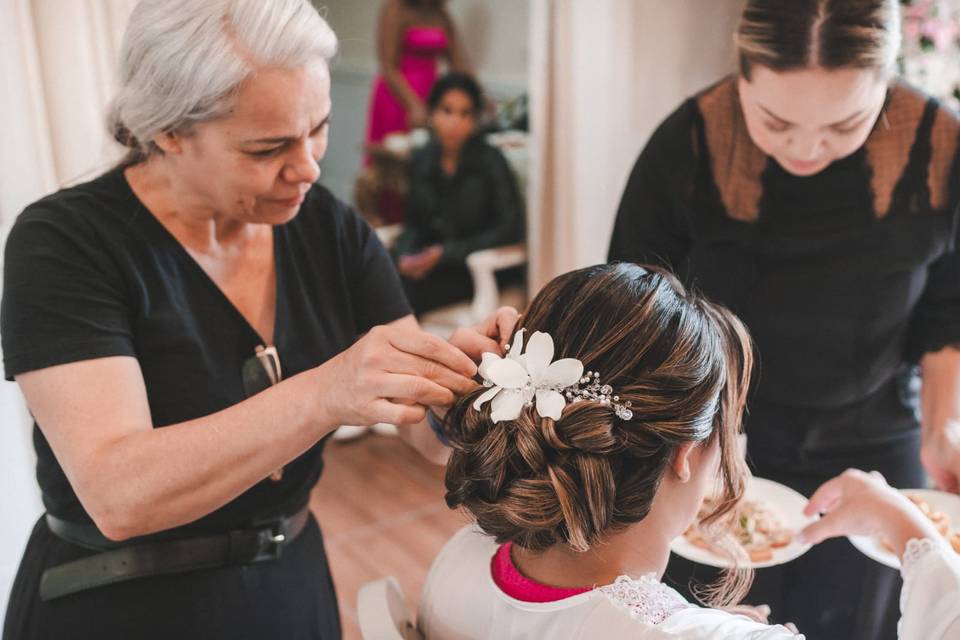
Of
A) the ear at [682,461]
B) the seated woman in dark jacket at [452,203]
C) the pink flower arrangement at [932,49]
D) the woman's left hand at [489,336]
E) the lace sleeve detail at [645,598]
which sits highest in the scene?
the pink flower arrangement at [932,49]

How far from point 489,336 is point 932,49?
212 centimetres

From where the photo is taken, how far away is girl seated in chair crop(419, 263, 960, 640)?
3.03ft

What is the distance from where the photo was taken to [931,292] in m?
1.52

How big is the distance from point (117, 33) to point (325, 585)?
1.32 m

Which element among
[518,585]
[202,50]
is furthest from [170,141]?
[518,585]

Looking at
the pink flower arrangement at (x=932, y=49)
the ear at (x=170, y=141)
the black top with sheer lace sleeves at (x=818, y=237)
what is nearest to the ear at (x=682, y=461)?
the black top with sheer lace sleeves at (x=818, y=237)

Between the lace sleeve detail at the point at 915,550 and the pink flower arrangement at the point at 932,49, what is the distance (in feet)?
6.26


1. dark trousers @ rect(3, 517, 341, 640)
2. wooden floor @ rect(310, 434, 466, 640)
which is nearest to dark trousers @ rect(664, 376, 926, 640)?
dark trousers @ rect(3, 517, 341, 640)

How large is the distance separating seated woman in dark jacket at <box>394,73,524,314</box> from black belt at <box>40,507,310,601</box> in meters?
2.63

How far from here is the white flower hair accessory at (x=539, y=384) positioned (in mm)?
912

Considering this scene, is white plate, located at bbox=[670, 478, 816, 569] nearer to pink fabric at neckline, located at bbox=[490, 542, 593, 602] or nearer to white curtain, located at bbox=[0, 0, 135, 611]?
pink fabric at neckline, located at bbox=[490, 542, 593, 602]

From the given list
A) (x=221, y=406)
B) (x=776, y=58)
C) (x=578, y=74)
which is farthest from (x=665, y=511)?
(x=578, y=74)

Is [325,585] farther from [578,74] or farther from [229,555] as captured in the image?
[578,74]

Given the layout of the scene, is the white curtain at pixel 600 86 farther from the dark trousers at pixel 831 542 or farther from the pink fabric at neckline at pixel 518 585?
the pink fabric at neckline at pixel 518 585
